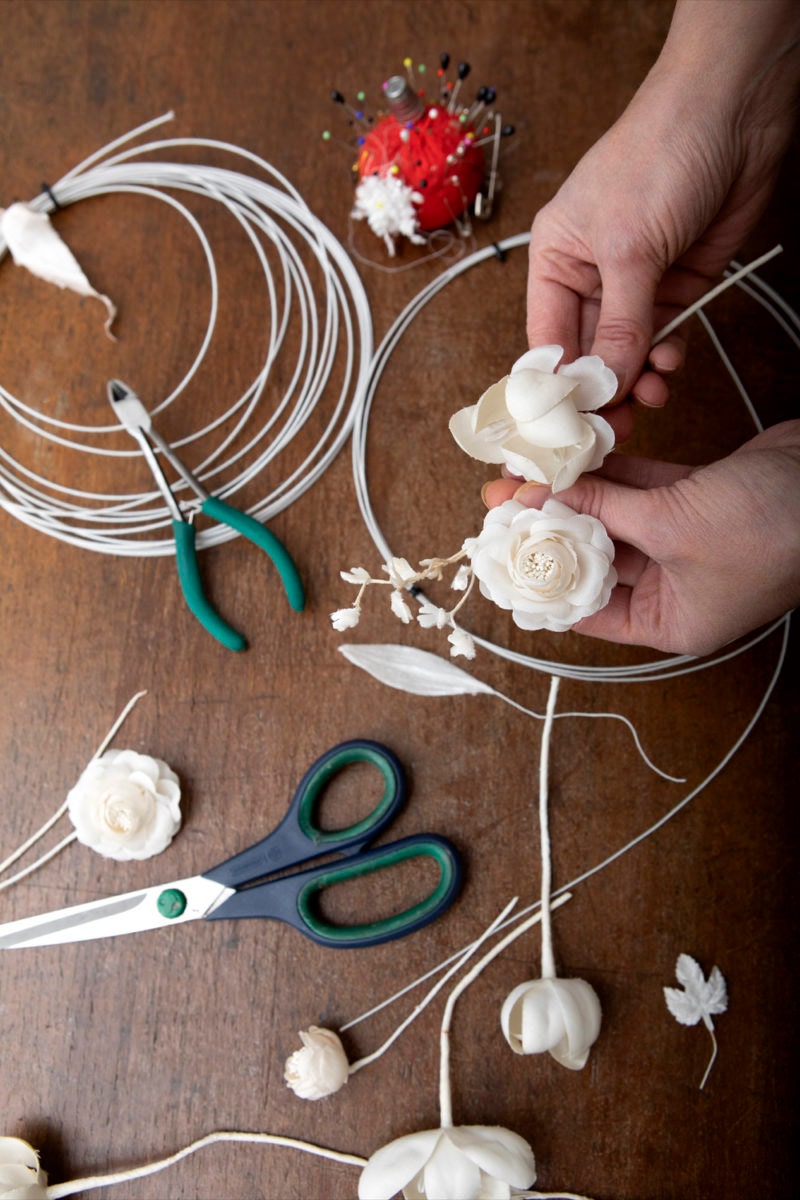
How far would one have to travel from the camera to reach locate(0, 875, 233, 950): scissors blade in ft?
3.15

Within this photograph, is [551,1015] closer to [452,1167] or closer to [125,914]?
[452,1167]

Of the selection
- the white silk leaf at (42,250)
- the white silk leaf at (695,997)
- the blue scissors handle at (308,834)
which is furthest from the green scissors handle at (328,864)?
the white silk leaf at (42,250)

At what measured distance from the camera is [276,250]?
3.80ft

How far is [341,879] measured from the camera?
973mm

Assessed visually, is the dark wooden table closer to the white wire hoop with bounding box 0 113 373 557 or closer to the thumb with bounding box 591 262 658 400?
the white wire hoop with bounding box 0 113 373 557

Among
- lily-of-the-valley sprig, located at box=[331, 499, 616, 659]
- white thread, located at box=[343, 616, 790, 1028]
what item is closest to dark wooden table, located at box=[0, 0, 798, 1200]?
white thread, located at box=[343, 616, 790, 1028]

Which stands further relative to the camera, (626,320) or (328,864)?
(328,864)

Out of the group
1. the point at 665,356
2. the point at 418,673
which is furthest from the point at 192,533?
the point at 665,356

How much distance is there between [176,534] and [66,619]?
17cm

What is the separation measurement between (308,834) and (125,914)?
206 millimetres

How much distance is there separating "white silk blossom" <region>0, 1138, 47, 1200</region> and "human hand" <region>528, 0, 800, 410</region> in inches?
36.0

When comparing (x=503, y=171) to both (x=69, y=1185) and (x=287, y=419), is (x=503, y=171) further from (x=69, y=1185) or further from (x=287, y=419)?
(x=69, y=1185)

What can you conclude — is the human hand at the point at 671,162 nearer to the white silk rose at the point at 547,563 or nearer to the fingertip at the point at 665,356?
the fingertip at the point at 665,356

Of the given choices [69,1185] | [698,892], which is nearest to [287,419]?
[698,892]
